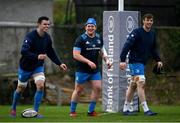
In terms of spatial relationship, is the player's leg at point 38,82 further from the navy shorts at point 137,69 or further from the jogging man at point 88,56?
the navy shorts at point 137,69

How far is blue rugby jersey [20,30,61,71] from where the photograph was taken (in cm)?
1798

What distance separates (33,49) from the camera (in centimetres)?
1820

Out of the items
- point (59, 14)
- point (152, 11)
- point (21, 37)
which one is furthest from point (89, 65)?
point (59, 14)

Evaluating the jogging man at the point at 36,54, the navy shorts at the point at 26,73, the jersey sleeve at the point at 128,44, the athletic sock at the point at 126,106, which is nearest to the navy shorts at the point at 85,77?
the jogging man at the point at 36,54

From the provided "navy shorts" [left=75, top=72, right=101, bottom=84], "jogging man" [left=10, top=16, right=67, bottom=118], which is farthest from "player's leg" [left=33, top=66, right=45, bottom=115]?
"navy shorts" [left=75, top=72, right=101, bottom=84]

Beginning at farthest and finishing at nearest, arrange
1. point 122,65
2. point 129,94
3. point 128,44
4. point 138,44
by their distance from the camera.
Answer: point 129,94
point 138,44
point 128,44
point 122,65

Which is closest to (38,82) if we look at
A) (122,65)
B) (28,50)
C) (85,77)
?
(28,50)

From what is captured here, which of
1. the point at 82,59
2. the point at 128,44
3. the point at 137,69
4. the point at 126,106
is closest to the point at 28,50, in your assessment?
the point at 82,59

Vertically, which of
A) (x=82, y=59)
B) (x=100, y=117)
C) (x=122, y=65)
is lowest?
(x=100, y=117)

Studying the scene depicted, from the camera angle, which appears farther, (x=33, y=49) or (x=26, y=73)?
(x=26, y=73)

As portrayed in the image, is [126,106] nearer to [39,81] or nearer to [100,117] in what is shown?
[100,117]

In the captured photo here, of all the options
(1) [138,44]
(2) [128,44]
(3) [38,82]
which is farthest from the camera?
(1) [138,44]

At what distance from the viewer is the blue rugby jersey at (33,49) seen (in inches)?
708

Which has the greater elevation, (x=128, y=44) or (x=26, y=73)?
(x=128, y=44)
